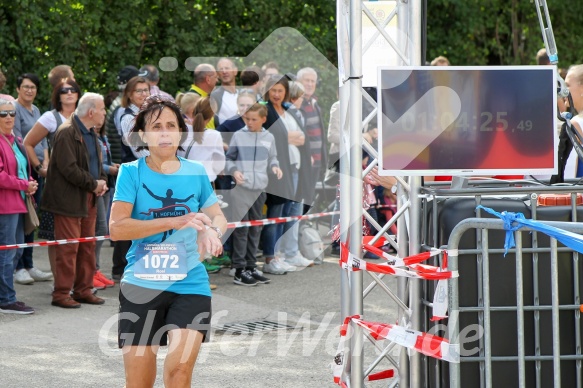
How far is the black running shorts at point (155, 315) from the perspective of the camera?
17.2 feet

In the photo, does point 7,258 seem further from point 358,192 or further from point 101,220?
point 358,192

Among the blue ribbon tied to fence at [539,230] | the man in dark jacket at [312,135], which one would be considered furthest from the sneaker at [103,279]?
the blue ribbon tied to fence at [539,230]

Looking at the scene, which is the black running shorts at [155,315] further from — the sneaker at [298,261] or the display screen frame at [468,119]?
the sneaker at [298,261]

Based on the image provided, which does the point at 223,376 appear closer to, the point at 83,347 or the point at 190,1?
the point at 83,347

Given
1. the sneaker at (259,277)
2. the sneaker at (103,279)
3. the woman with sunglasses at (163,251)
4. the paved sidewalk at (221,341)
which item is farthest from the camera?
the sneaker at (259,277)

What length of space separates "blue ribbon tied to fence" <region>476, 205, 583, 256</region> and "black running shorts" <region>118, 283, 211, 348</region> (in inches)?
66.8

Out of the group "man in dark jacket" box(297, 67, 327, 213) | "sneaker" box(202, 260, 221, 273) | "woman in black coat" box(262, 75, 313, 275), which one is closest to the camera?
"sneaker" box(202, 260, 221, 273)

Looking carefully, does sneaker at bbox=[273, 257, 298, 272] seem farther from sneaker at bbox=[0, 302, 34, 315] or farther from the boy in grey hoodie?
sneaker at bbox=[0, 302, 34, 315]

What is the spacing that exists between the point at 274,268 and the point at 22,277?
2760 mm

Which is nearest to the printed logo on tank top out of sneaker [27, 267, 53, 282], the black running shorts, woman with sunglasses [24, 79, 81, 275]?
the black running shorts

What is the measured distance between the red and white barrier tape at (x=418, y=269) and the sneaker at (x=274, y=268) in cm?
521

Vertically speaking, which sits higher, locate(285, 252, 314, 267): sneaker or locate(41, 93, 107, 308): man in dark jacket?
locate(41, 93, 107, 308): man in dark jacket

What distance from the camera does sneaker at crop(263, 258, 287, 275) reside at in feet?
36.4

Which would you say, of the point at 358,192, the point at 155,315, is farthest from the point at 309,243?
the point at 155,315
